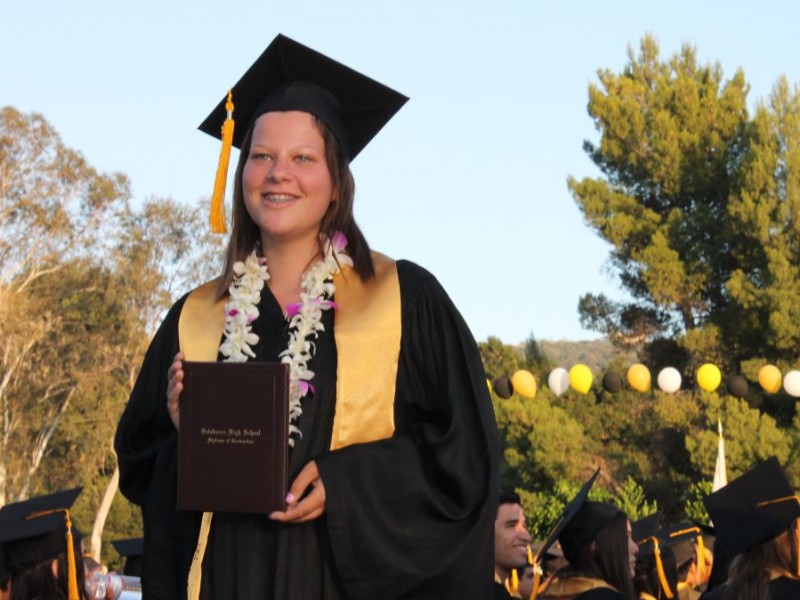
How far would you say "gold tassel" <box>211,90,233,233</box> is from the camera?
12.2ft

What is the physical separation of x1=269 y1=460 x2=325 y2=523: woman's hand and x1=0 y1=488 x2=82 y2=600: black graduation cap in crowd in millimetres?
3434

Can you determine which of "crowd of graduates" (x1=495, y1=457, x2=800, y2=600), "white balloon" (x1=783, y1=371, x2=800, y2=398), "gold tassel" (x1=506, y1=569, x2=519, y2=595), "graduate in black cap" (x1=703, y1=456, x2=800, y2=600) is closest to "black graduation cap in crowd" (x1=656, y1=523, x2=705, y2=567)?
"gold tassel" (x1=506, y1=569, x2=519, y2=595)

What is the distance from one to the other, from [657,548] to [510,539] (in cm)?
225

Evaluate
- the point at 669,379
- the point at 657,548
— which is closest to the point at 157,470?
the point at 657,548

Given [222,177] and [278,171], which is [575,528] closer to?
[222,177]

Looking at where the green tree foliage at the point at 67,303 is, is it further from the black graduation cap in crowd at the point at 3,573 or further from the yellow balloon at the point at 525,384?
the black graduation cap in crowd at the point at 3,573

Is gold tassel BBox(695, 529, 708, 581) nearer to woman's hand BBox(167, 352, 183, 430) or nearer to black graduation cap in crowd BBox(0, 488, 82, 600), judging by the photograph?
black graduation cap in crowd BBox(0, 488, 82, 600)

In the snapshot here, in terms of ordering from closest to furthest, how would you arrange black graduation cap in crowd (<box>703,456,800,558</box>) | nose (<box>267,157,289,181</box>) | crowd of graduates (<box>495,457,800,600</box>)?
nose (<box>267,157,289,181</box>) < crowd of graduates (<box>495,457,800,600</box>) < black graduation cap in crowd (<box>703,456,800,558</box>)

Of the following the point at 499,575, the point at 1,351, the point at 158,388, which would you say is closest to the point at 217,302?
the point at 158,388

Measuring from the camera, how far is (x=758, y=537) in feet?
20.2

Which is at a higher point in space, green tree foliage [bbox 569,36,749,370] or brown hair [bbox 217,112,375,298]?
green tree foliage [bbox 569,36,749,370]

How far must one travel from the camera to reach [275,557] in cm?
321

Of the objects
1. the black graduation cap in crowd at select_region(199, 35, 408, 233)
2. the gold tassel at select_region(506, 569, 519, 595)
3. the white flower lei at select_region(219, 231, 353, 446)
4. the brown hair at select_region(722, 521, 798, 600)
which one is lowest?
the gold tassel at select_region(506, 569, 519, 595)

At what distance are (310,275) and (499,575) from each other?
16.4 ft
